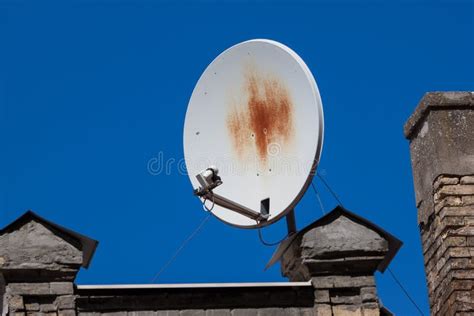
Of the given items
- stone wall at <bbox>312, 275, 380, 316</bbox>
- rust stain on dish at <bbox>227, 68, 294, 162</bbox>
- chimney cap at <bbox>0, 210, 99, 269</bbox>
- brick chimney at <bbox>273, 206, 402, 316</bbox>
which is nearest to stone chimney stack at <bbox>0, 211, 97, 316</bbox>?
chimney cap at <bbox>0, 210, 99, 269</bbox>

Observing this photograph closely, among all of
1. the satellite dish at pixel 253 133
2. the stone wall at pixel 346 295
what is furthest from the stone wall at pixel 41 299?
the stone wall at pixel 346 295

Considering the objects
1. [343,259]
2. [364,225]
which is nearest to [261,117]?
[364,225]

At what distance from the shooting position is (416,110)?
1898 cm

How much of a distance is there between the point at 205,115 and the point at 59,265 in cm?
344

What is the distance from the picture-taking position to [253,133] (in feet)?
58.6

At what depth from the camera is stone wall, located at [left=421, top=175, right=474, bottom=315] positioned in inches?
694

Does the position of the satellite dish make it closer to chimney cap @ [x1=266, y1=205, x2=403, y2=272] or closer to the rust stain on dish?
the rust stain on dish

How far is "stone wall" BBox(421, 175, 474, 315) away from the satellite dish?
82.3 inches

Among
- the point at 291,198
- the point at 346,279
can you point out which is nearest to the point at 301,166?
the point at 291,198

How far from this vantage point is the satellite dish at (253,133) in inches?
670

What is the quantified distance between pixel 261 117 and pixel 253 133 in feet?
0.75

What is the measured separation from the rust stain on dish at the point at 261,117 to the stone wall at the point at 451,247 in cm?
211

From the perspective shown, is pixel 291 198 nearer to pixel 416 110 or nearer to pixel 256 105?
pixel 256 105

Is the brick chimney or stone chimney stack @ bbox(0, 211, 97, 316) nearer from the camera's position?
stone chimney stack @ bbox(0, 211, 97, 316)
